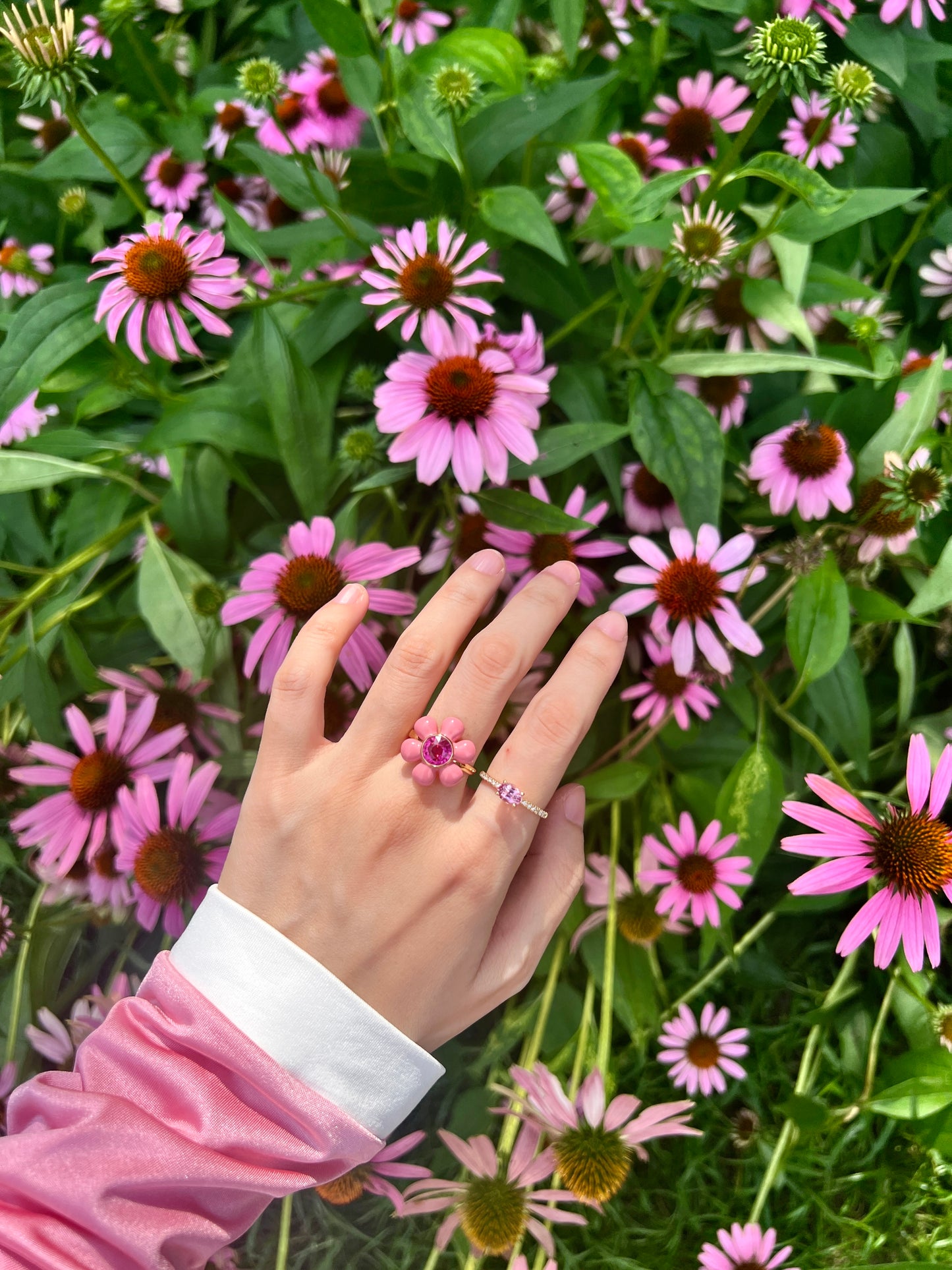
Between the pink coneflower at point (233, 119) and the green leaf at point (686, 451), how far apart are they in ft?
1.84

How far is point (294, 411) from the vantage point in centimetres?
76

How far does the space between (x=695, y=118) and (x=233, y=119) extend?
499 millimetres

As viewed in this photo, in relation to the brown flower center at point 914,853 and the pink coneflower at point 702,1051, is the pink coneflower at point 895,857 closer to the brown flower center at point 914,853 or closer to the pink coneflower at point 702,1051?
the brown flower center at point 914,853

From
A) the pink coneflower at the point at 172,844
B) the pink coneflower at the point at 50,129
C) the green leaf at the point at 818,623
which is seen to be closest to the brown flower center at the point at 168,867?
the pink coneflower at the point at 172,844

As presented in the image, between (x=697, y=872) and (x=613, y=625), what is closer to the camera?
(x=613, y=625)

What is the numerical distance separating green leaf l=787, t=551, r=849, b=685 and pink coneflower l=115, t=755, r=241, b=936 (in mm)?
512

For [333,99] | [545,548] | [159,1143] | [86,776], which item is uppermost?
[333,99]

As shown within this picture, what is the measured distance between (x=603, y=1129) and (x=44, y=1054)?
54 cm

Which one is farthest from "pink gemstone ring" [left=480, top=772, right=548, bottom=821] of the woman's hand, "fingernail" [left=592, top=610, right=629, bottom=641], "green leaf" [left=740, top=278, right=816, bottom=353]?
"green leaf" [left=740, top=278, right=816, bottom=353]

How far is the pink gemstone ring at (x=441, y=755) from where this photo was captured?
0.62m

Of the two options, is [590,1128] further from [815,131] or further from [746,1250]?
[815,131]

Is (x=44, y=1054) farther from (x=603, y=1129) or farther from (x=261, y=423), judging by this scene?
(x=261, y=423)

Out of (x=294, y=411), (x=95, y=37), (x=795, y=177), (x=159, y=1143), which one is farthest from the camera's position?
(x=95, y=37)

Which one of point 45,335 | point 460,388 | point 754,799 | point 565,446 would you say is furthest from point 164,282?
point 754,799
